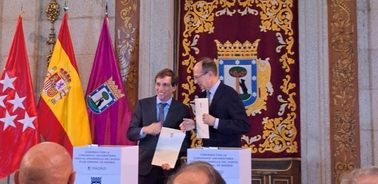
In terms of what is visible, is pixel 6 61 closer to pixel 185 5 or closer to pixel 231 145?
pixel 185 5

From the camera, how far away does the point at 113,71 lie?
16.7 ft

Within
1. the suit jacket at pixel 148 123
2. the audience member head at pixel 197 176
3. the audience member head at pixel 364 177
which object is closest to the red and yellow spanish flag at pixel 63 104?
the suit jacket at pixel 148 123

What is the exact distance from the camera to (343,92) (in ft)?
16.0

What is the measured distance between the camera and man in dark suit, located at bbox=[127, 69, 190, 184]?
4.02 meters

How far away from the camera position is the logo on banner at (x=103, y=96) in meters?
5.09

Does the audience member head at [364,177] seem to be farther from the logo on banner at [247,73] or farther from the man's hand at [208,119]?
the logo on banner at [247,73]

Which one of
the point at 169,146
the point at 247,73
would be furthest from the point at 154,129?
the point at 247,73

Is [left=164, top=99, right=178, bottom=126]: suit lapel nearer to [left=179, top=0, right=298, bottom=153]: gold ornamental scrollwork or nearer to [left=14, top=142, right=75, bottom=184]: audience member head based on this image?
[left=179, top=0, right=298, bottom=153]: gold ornamental scrollwork

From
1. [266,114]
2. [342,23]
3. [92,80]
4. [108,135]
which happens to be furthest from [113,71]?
[342,23]

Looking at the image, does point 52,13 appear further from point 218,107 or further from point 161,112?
point 218,107

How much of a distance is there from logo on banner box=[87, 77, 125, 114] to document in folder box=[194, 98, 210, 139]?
4.95 ft

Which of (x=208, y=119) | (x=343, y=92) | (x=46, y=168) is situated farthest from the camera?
(x=343, y=92)

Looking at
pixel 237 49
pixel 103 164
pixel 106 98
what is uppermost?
pixel 237 49

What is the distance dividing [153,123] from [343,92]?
2.02 meters
